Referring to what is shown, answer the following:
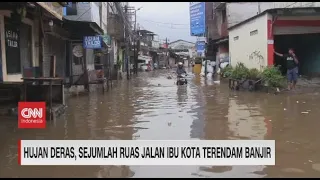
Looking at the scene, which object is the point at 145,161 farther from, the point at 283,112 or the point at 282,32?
the point at 282,32

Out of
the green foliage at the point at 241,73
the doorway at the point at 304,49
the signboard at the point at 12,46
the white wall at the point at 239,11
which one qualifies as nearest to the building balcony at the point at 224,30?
the white wall at the point at 239,11

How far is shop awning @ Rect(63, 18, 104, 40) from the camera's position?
58.1 ft

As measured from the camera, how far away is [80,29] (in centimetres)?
1905

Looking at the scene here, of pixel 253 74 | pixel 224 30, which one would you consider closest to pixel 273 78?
pixel 253 74

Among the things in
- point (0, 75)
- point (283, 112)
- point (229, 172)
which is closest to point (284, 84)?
point (283, 112)

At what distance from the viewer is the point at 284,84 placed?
55.7ft

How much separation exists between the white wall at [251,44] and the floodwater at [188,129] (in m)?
5.44

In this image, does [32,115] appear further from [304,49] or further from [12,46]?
[304,49]

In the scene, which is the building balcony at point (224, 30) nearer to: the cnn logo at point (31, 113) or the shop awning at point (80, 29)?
the shop awning at point (80, 29)

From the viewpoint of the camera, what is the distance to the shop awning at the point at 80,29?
1770 centimetres

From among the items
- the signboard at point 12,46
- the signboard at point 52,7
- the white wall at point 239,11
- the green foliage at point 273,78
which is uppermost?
the white wall at point 239,11

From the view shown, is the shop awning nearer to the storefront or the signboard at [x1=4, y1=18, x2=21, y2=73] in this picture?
the storefront

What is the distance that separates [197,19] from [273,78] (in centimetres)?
3096

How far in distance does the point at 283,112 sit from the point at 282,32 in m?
9.62
